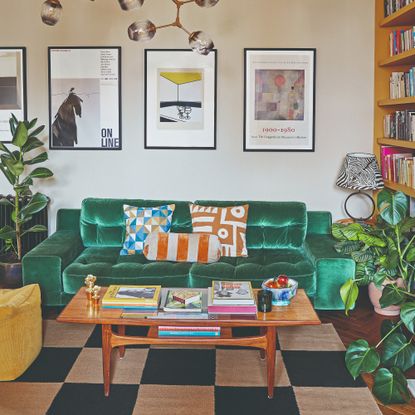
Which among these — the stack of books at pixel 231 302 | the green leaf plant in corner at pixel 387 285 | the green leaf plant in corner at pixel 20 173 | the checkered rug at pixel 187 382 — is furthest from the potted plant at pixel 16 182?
the green leaf plant in corner at pixel 387 285

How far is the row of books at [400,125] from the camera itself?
441 centimetres

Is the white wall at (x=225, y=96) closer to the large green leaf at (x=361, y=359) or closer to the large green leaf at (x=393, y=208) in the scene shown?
the large green leaf at (x=393, y=208)

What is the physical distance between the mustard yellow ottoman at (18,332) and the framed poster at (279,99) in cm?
231

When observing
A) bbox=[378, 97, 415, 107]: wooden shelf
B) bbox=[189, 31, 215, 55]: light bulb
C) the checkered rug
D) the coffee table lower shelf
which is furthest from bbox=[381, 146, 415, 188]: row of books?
the coffee table lower shelf

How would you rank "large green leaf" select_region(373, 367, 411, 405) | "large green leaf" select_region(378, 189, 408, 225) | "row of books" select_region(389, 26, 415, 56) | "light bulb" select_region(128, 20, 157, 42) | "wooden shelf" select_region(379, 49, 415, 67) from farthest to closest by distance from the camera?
"row of books" select_region(389, 26, 415, 56), "wooden shelf" select_region(379, 49, 415, 67), "light bulb" select_region(128, 20, 157, 42), "large green leaf" select_region(378, 189, 408, 225), "large green leaf" select_region(373, 367, 411, 405)

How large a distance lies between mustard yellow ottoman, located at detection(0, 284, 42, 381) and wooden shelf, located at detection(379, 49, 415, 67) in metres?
2.88

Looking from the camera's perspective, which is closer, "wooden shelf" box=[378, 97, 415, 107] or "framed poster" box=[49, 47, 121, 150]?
"wooden shelf" box=[378, 97, 415, 107]

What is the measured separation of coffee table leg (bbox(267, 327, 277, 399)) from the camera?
306 cm

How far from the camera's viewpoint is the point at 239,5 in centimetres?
493

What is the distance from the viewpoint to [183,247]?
4.45 metres

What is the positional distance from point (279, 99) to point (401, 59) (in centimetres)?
99

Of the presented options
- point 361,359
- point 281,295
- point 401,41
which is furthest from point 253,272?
point 401,41

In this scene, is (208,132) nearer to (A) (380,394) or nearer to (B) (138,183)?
(B) (138,183)

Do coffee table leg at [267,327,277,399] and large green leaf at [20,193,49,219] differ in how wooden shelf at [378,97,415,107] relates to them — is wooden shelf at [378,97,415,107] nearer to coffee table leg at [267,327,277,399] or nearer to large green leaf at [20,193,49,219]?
coffee table leg at [267,327,277,399]
